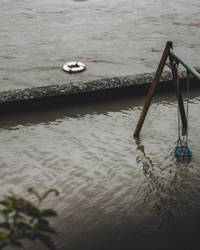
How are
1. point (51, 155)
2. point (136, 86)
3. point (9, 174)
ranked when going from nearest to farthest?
point (9, 174) < point (51, 155) < point (136, 86)

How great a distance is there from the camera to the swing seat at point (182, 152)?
593 cm

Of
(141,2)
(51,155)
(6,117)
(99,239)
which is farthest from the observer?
(141,2)

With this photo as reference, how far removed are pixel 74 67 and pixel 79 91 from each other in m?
1.85

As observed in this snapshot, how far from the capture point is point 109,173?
570 centimetres

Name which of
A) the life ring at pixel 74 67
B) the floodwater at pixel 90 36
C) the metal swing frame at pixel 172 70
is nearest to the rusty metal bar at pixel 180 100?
the metal swing frame at pixel 172 70

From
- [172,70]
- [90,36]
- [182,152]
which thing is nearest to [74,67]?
[90,36]

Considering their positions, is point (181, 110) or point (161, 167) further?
point (181, 110)

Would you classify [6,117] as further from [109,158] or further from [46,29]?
[46,29]

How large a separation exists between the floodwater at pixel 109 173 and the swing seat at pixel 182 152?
0.11m

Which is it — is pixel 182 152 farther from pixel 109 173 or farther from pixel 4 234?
pixel 4 234

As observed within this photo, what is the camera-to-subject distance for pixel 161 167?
5836mm

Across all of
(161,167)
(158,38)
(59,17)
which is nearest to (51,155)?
(161,167)

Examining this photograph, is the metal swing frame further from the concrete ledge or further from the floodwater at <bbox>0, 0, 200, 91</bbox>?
the floodwater at <bbox>0, 0, 200, 91</bbox>

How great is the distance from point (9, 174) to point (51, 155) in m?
0.75
